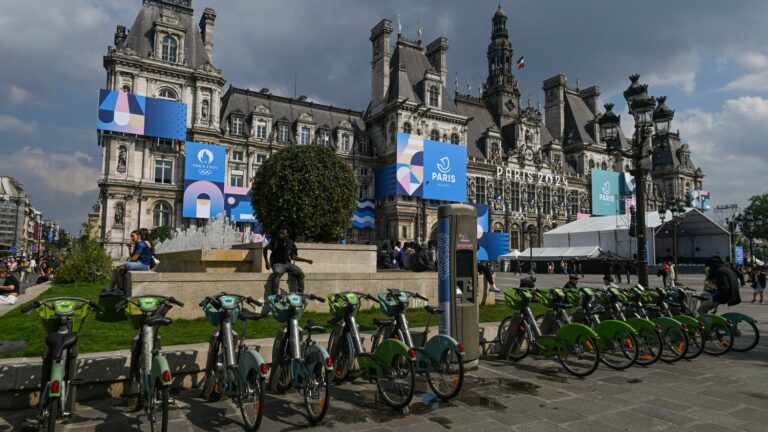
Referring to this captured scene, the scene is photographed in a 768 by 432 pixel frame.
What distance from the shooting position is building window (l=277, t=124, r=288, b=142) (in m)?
47.5

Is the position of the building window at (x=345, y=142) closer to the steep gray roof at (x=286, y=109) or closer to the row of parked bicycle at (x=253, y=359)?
the steep gray roof at (x=286, y=109)

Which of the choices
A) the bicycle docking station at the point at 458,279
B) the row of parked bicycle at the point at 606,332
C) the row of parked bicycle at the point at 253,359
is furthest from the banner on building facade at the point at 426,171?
the row of parked bicycle at the point at 253,359

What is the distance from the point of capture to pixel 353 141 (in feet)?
169

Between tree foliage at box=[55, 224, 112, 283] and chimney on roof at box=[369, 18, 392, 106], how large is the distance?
36663 millimetres

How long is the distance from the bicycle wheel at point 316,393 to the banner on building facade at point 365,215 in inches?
1692

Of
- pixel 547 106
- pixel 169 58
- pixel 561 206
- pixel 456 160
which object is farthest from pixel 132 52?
pixel 547 106

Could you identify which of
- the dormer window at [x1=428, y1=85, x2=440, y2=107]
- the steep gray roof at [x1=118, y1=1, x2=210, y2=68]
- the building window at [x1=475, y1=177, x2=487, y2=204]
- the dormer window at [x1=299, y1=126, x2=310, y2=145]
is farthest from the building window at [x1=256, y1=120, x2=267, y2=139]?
the building window at [x1=475, y1=177, x2=487, y2=204]

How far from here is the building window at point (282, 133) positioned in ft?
156

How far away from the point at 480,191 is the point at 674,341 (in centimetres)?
4739

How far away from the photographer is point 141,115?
36875 mm

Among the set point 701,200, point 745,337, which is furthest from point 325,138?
point 701,200

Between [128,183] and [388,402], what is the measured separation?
127 feet

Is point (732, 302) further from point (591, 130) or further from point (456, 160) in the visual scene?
point (591, 130)

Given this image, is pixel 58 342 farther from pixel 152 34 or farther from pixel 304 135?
pixel 304 135
